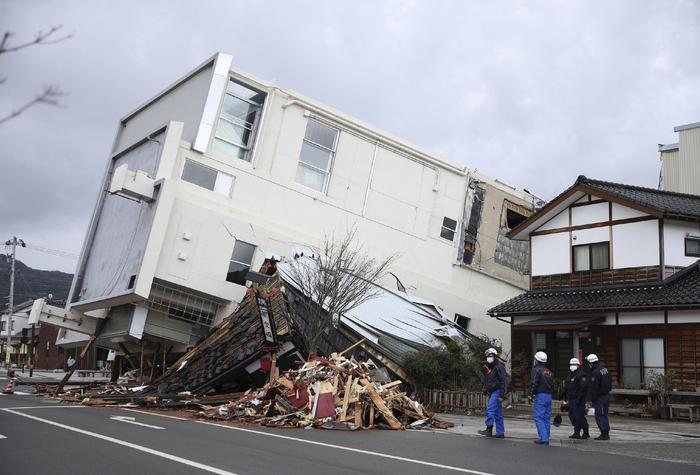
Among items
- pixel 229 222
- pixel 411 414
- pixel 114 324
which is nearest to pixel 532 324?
pixel 411 414

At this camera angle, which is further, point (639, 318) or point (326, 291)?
point (326, 291)

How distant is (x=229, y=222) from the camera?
27.6m

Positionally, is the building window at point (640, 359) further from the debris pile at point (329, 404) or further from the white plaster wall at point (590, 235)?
the debris pile at point (329, 404)

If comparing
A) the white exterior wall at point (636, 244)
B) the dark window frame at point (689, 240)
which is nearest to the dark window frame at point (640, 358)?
the white exterior wall at point (636, 244)

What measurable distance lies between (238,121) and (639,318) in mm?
18573

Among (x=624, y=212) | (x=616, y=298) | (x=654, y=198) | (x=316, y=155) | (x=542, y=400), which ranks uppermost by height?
(x=316, y=155)

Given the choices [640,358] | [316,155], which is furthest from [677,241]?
[316,155]

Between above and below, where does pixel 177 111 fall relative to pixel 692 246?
above

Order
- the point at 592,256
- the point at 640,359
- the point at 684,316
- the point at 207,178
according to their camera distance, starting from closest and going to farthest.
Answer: the point at 684,316, the point at 640,359, the point at 592,256, the point at 207,178

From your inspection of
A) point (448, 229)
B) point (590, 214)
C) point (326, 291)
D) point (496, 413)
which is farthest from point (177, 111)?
point (496, 413)

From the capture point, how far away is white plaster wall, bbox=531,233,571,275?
24.2 m

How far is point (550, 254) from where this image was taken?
81.0ft

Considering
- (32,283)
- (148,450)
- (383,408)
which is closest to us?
(148,450)

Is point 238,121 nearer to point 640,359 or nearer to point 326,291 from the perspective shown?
point 326,291
